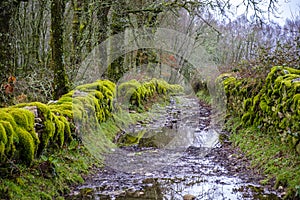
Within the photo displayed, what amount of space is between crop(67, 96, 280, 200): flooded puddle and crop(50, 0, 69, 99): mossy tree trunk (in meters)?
2.09

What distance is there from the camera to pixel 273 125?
20.9 ft

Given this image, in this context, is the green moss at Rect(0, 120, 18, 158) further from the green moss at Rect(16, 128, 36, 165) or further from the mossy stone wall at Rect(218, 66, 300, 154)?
the mossy stone wall at Rect(218, 66, 300, 154)

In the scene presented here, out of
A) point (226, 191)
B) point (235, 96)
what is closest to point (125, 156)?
point (226, 191)

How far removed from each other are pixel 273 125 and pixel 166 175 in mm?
2572

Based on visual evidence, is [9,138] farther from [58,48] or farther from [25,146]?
[58,48]

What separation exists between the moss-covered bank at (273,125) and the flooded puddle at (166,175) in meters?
0.50

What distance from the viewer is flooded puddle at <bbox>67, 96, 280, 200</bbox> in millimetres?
4355

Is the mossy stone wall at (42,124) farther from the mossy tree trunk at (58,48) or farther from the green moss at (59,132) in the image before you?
the mossy tree trunk at (58,48)

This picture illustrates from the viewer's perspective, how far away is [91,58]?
43.0 feet

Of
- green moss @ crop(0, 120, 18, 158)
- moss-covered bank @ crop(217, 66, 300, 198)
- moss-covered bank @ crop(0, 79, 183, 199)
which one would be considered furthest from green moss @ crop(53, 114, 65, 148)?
moss-covered bank @ crop(217, 66, 300, 198)

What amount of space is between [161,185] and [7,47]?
3805 millimetres

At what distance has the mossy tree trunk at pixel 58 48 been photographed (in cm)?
760

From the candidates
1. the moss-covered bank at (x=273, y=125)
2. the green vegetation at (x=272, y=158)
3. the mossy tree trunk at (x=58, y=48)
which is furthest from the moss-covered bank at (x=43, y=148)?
the moss-covered bank at (x=273, y=125)

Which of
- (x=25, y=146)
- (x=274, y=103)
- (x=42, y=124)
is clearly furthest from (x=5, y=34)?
(x=274, y=103)
